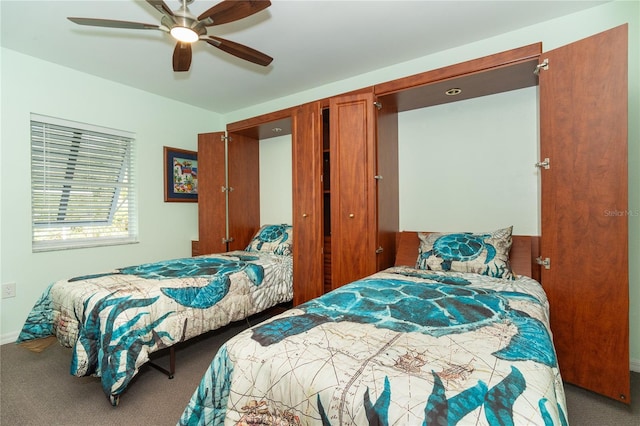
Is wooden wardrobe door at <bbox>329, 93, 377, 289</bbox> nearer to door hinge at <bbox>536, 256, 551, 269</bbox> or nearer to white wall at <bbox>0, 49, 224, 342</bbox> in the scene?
door hinge at <bbox>536, 256, 551, 269</bbox>

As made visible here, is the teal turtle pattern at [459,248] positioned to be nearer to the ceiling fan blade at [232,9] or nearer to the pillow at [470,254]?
the pillow at [470,254]

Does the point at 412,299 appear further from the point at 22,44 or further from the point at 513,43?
the point at 22,44

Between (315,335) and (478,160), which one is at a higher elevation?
(478,160)

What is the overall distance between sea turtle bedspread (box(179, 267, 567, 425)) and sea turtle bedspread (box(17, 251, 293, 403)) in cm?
86

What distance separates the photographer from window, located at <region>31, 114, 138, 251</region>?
2.85 m

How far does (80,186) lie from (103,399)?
2.19m

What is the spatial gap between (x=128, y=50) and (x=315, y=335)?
2.87 meters

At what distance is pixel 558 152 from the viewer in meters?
1.93

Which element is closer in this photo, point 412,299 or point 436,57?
point 412,299

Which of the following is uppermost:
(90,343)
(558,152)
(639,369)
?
(558,152)

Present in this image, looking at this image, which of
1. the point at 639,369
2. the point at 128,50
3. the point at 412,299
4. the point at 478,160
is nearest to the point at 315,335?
the point at 412,299

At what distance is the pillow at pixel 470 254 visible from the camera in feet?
7.04

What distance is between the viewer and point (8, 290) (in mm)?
2629

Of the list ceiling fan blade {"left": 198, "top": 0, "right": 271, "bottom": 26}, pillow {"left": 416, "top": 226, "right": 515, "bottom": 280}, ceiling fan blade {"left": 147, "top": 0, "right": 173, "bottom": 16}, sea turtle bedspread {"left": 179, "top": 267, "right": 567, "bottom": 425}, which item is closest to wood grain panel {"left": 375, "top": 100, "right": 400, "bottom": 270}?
pillow {"left": 416, "top": 226, "right": 515, "bottom": 280}
